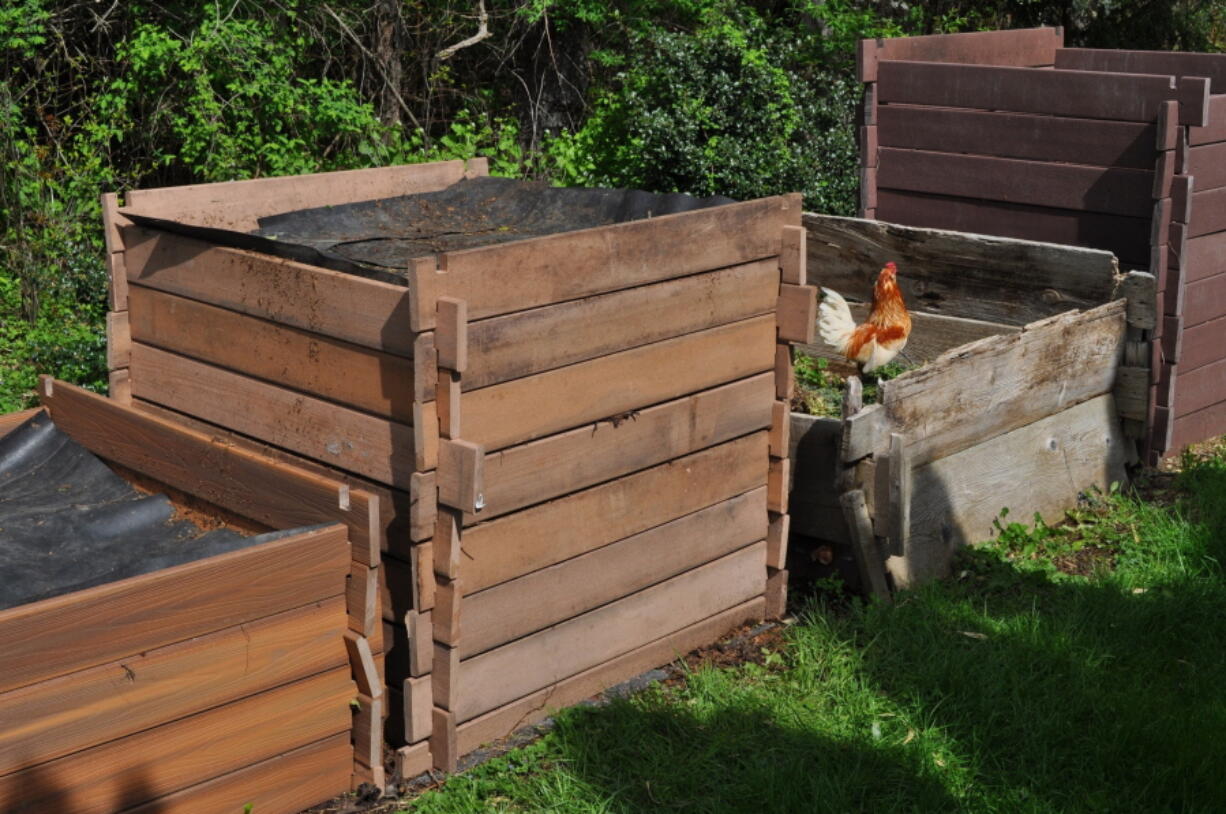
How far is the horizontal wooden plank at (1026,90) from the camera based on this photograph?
599 cm

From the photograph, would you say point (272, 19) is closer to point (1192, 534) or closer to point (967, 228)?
point (967, 228)

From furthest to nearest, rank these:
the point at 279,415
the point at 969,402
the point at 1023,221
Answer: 1. the point at 1023,221
2. the point at 969,402
3. the point at 279,415

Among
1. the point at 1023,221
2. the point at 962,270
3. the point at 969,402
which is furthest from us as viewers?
the point at 1023,221

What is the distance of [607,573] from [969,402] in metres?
1.75

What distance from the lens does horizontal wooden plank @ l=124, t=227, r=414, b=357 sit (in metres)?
3.73

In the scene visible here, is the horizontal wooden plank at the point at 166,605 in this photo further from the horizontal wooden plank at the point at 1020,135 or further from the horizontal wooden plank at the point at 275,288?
the horizontal wooden plank at the point at 1020,135

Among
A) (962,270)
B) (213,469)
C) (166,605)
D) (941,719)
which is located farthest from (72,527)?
(962,270)

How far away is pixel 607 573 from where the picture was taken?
4.27m

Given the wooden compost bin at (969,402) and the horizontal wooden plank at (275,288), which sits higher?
the horizontal wooden plank at (275,288)

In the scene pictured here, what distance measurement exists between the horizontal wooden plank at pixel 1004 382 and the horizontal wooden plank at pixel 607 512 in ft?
2.07

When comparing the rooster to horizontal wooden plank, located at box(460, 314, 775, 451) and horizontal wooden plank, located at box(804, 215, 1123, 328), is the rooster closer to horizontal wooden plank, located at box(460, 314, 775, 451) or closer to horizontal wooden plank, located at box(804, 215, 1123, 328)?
horizontal wooden plank, located at box(804, 215, 1123, 328)

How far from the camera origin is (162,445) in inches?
166

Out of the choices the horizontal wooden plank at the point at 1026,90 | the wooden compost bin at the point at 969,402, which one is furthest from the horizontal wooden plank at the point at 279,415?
the horizontal wooden plank at the point at 1026,90

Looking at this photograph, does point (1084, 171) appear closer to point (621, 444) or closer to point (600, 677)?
point (621, 444)
